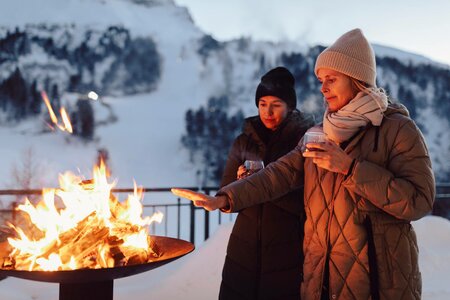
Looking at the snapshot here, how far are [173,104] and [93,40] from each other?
16.4 m

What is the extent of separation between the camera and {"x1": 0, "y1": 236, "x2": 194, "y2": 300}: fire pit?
1700 mm

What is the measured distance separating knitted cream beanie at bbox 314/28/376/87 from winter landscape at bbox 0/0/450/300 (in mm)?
24610

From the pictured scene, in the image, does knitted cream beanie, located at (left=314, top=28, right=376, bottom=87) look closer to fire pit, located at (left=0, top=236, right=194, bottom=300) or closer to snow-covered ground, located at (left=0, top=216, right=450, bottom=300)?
fire pit, located at (left=0, top=236, right=194, bottom=300)

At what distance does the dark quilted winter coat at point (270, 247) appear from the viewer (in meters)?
2.38

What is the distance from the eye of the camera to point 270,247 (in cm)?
240

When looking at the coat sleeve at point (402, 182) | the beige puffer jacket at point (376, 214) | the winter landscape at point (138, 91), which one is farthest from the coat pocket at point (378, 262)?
the winter landscape at point (138, 91)

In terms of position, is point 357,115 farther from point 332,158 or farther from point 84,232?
point 84,232

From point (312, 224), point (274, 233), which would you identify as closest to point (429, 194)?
point (312, 224)

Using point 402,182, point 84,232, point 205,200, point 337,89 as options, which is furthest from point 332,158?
point 84,232

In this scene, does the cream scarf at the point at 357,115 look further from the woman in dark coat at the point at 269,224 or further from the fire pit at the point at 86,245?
the fire pit at the point at 86,245

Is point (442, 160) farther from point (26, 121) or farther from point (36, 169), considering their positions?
point (26, 121)

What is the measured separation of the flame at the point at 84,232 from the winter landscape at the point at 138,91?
80.5 ft

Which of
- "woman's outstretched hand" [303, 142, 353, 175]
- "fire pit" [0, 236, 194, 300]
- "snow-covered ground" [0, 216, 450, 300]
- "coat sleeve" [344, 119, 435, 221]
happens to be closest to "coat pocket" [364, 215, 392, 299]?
"coat sleeve" [344, 119, 435, 221]

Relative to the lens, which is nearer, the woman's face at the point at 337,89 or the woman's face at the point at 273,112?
the woman's face at the point at 337,89
